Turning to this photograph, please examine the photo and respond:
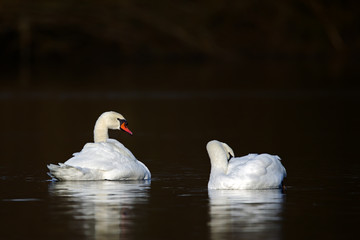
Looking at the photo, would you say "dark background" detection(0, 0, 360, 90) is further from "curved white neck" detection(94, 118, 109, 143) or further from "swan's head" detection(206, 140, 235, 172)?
"swan's head" detection(206, 140, 235, 172)

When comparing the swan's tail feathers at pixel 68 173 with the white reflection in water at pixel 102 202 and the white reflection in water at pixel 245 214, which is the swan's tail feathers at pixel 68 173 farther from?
the white reflection in water at pixel 245 214

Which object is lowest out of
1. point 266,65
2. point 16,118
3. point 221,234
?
point 221,234

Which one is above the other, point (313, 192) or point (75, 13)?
point (75, 13)

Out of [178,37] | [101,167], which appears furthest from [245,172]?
[178,37]

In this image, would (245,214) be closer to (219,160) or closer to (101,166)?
(219,160)

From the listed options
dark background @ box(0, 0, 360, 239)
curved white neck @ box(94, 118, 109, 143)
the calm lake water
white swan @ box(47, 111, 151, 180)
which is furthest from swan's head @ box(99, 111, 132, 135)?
white swan @ box(47, 111, 151, 180)

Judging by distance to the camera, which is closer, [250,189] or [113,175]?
[250,189]

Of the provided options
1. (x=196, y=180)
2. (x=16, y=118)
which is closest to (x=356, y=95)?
(x=16, y=118)

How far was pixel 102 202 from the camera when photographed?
11.3m

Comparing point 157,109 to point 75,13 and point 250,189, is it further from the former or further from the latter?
point 75,13

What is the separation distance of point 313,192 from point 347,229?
Result: 2.51 metres

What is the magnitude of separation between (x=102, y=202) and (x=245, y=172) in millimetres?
1776

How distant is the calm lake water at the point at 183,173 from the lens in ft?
32.0

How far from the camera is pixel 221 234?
927cm
